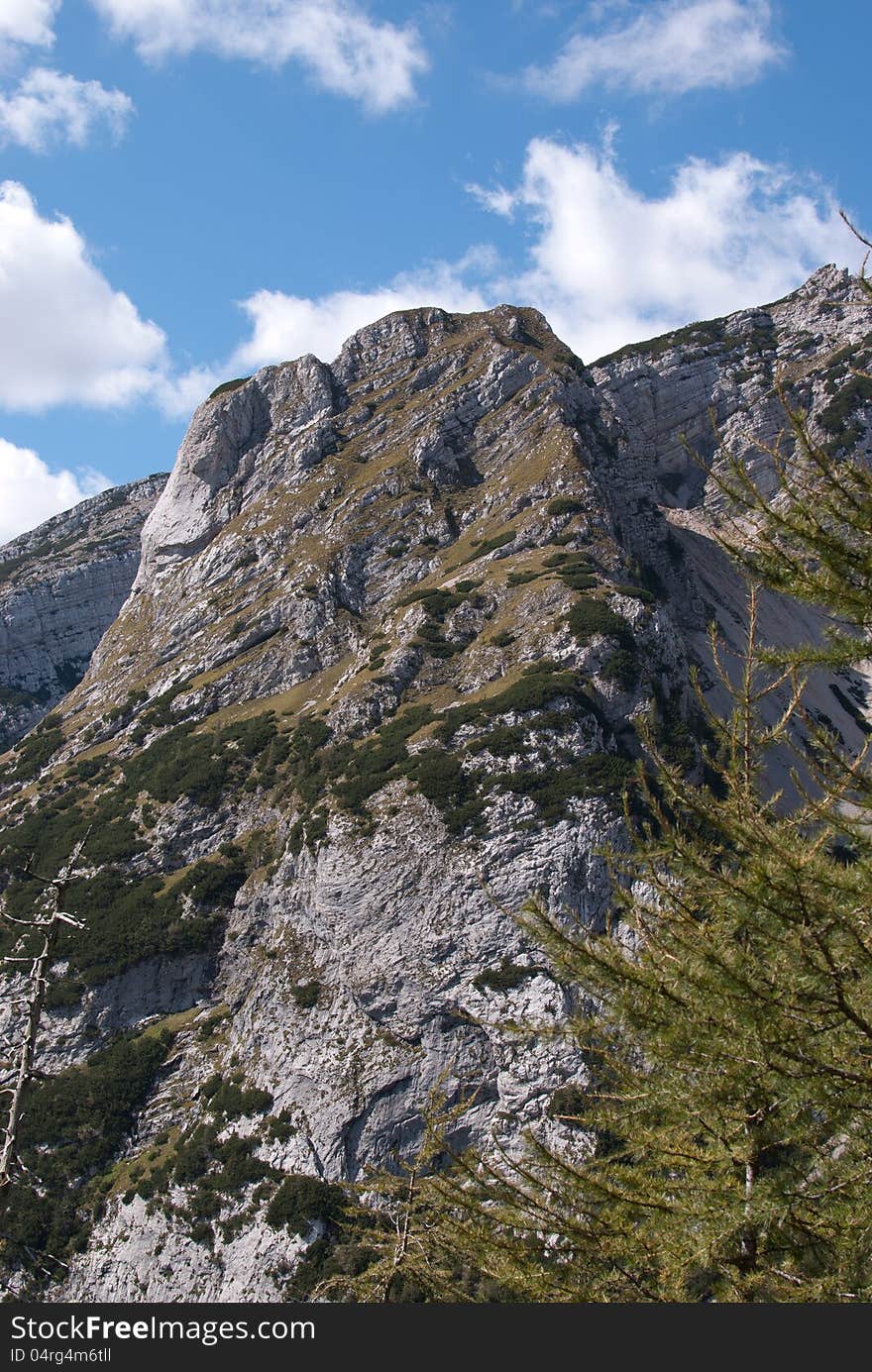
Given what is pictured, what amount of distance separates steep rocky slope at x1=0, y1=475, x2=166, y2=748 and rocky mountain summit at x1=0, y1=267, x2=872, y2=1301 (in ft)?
85.0

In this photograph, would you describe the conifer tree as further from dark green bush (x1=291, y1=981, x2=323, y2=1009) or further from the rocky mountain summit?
dark green bush (x1=291, y1=981, x2=323, y2=1009)

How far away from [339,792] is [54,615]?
8306 cm

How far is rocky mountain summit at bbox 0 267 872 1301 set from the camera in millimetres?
35000

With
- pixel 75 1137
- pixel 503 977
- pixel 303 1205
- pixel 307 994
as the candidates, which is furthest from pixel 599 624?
pixel 75 1137

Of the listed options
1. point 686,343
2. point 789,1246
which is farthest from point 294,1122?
point 686,343

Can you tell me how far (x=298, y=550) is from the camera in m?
74.9

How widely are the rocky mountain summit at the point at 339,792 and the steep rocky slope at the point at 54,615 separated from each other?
25.9 m

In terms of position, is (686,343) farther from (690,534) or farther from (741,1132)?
(741,1132)

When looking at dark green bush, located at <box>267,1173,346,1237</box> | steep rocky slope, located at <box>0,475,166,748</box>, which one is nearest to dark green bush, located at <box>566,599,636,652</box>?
dark green bush, located at <box>267,1173,346,1237</box>

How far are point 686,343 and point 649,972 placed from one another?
427 feet

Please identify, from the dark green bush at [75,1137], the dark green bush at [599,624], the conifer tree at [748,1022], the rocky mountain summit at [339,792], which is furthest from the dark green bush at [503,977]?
the conifer tree at [748,1022]

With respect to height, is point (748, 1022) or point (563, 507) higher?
point (563, 507)

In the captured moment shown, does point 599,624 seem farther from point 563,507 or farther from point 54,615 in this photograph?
point 54,615

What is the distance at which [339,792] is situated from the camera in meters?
46.0
